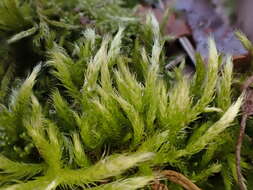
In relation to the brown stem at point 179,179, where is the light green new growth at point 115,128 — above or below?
above

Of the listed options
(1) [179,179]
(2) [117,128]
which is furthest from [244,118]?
(2) [117,128]

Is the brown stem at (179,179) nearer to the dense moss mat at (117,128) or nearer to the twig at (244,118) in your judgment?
the dense moss mat at (117,128)

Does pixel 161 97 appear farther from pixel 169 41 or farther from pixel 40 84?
pixel 169 41

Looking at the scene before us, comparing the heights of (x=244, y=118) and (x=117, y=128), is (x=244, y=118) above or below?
below

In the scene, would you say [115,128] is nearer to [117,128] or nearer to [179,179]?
[117,128]

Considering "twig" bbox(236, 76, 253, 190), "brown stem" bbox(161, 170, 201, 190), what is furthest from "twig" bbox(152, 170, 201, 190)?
"twig" bbox(236, 76, 253, 190)

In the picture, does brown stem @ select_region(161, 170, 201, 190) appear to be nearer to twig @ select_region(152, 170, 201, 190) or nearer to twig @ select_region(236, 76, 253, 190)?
twig @ select_region(152, 170, 201, 190)

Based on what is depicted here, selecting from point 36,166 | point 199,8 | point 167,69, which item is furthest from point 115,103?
A: point 199,8

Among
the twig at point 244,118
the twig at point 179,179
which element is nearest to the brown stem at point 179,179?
the twig at point 179,179
